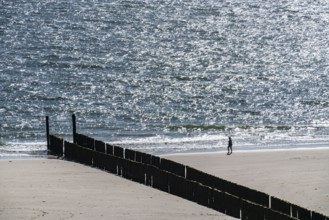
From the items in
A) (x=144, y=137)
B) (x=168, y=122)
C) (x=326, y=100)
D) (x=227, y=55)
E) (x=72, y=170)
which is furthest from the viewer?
(x=227, y=55)

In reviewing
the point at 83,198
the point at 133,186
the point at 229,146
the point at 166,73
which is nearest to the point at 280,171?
the point at 229,146

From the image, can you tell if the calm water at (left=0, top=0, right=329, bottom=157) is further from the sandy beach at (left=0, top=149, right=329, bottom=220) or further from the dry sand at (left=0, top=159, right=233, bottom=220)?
the dry sand at (left=0, top=159, right=233, bottom=220)

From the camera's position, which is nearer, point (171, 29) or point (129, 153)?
point (129, 153)

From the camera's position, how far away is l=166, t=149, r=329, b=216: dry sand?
39.5m

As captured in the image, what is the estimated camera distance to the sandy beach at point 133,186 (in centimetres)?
3541

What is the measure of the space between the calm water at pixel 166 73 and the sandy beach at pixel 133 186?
4.98m

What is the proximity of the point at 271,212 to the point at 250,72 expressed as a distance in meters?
47.7

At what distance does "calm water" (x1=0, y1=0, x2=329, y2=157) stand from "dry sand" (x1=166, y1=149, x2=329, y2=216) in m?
3.77

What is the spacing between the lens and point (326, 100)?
69.3 m

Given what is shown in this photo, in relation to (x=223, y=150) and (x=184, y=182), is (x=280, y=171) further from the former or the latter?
(x=184, y=182)

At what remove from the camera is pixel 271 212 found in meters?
32.3

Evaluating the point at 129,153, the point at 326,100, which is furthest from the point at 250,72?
the point at 129,153

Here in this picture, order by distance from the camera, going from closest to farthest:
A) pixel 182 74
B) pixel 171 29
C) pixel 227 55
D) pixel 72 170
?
pixel 72 170
pixel 182 74
pixel 227 55
pixel 171 29

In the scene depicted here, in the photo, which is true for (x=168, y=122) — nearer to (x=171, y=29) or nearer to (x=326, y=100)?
(x=326, y=100)
